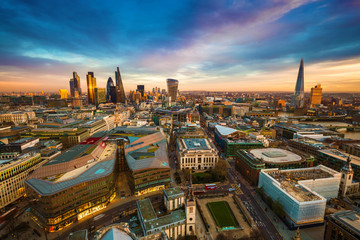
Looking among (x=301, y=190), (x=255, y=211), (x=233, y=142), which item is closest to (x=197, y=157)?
(x=233, y=142)

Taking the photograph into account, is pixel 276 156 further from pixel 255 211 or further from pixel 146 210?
pixel 146 210

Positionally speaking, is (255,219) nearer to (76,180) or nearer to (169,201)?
(169,201)

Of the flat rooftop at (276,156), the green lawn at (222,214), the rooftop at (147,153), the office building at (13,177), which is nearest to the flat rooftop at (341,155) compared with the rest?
the flat rooftop at (276,156)

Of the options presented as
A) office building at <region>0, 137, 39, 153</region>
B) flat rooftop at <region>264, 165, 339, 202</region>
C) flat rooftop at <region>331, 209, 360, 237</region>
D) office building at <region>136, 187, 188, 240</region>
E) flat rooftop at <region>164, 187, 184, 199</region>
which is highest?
office building at <region>0, 137, 39, 153</region>

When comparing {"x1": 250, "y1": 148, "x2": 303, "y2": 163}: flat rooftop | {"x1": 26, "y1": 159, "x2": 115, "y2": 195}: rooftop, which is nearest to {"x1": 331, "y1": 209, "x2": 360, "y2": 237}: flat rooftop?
{"x1": 250, "y1": 148, "x2": 303, "y2": 163}: flat rooftop

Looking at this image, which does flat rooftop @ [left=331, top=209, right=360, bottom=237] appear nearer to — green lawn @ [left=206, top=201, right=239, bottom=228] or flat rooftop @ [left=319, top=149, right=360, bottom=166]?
green lawn @ [left=206, top=201, right=239, bottom=228]

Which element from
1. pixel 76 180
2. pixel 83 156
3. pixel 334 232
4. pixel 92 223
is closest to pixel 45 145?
pixel 83 156
